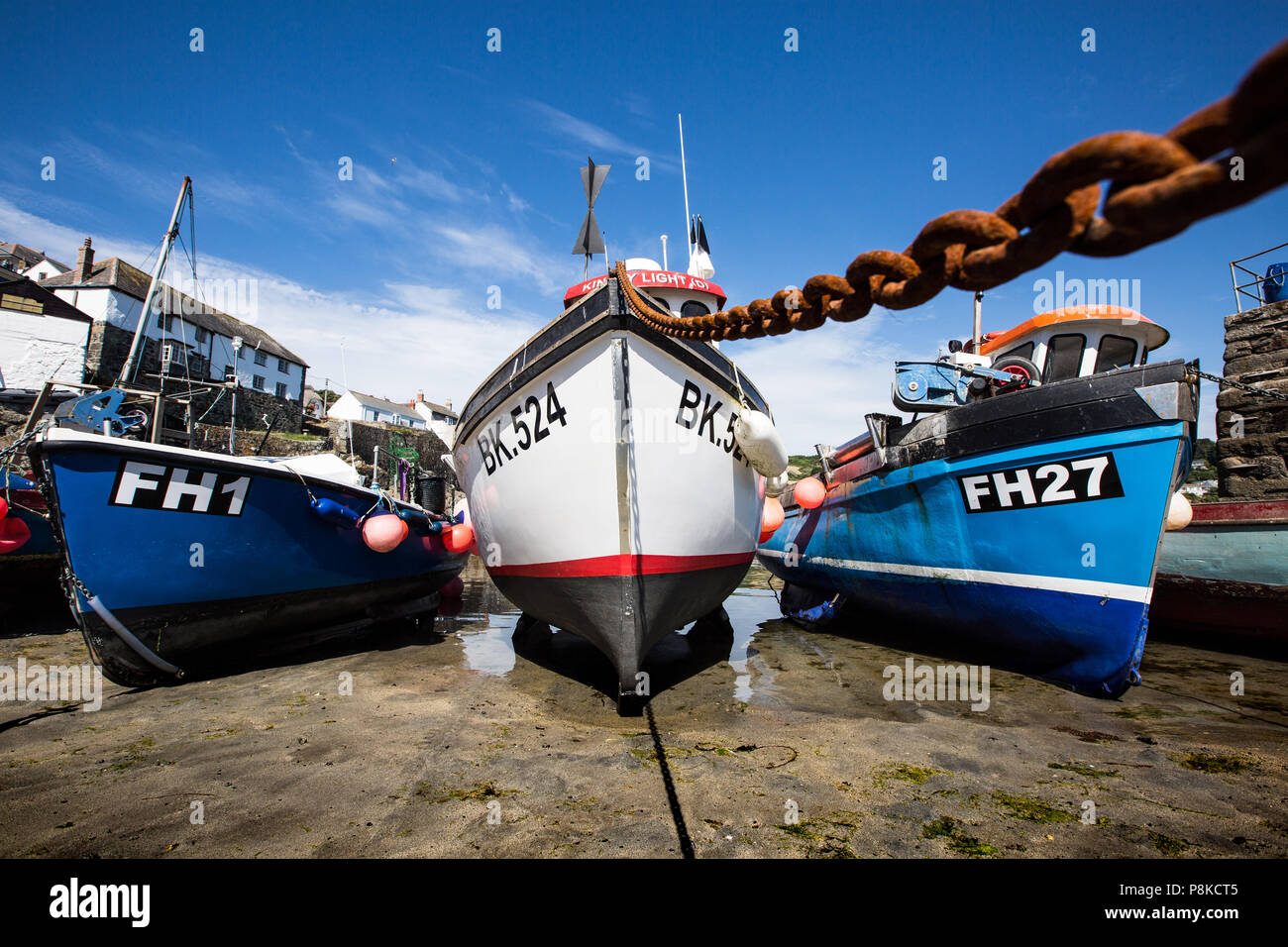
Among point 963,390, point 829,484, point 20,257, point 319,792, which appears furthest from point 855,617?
point 20,257

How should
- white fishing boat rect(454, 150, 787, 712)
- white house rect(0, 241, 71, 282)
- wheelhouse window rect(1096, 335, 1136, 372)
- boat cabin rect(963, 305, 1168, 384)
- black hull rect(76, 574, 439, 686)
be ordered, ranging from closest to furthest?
white fishing boat rect(454, 150, 787, 712)
black hull rect(76, 574, 439, 686)
boat cabin rect(963, 305, 1168, 384)
wheelhouse window rect(1096, 335, 1136, 372)
white house rect(0, 241, 71, 282)

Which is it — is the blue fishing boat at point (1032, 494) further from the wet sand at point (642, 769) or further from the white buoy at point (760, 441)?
the white buoy at point (760, 441)

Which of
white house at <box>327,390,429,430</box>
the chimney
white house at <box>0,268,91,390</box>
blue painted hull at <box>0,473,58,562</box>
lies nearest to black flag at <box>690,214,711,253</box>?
blue painted hull at <box>0,473,58,562</box>

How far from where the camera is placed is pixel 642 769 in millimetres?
3723

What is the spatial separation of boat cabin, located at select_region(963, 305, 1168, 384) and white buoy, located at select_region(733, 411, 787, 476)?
4017mm

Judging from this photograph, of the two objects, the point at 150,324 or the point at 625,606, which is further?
the point at 150,324

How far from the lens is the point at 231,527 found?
602cm

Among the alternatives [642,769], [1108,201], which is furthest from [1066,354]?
[1108,201]

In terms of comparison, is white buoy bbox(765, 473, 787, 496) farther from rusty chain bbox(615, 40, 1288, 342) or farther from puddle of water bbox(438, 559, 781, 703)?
rusty chain bbox(615, 40, 1288, 342)

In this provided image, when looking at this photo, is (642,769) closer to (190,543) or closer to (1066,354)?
(190,543)

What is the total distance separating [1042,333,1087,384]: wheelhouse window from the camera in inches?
297

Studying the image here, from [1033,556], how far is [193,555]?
8727 mm

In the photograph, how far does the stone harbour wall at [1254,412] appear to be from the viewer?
10.5 m
